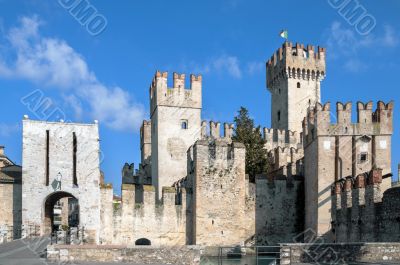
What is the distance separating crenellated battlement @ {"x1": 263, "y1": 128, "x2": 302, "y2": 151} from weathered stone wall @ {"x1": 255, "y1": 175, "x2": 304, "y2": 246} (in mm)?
19241

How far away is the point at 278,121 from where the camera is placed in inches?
2537

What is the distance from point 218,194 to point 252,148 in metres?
11.9

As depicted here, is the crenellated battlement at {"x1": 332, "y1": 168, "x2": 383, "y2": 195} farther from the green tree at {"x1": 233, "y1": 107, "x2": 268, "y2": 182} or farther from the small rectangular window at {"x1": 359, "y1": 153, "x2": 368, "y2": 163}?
the green tree at {"x1": 233, "y1": 107, "x2": 268, "y2": 182}

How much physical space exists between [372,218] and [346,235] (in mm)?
3912

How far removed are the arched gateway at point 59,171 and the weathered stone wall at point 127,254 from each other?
14.1 m

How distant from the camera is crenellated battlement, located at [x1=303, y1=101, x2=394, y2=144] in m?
32.8

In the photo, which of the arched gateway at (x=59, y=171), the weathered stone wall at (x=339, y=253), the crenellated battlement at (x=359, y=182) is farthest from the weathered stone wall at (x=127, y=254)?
the arched gateway at (x=59, y=171)

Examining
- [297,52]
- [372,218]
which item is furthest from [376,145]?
[297,52]

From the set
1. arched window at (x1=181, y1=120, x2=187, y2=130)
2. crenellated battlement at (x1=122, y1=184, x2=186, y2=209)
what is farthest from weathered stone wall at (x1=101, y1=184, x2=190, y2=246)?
arched window at (x1=181, y1=120, x2=187, y2=130)

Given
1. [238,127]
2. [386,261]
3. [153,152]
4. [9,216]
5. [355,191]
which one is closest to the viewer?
[386,261]

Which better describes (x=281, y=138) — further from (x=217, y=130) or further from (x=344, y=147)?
(x=344, y=147)

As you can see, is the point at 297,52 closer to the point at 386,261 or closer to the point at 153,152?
the point at 153,152

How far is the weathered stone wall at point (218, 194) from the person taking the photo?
34688mm

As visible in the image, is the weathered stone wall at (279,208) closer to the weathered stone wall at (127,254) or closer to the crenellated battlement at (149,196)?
the crenellated battlement at (149,196)
